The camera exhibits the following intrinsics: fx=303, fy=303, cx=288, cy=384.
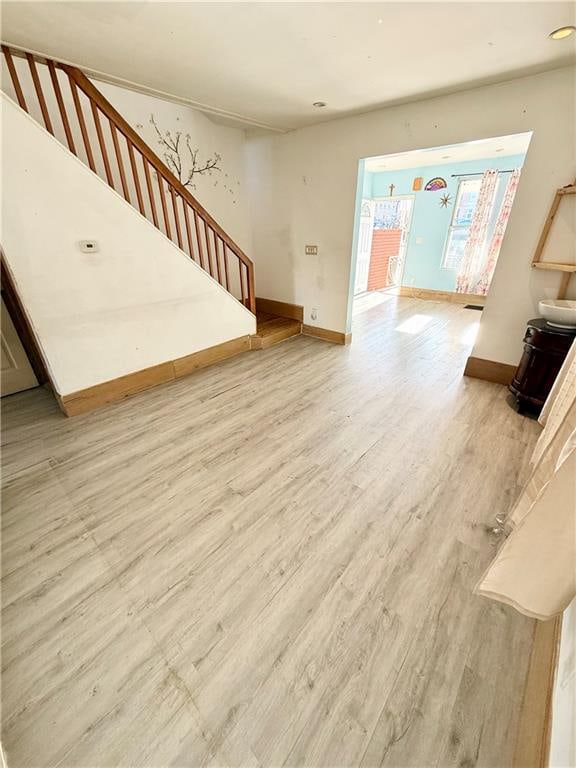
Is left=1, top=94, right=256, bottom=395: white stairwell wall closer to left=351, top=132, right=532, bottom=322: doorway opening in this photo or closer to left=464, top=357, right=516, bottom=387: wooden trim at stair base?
left=464, top=357, right=516, bottom=387: wooden trim at stair base

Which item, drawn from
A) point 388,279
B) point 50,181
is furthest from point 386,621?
point 388,279

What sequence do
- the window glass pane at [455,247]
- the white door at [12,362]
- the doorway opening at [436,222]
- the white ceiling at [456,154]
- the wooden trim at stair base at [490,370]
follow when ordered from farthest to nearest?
the window glass pane at [455,247] < the doorway opening at [436,222] < the white ceiling at [456,154] < the wooden trim at stair base at [490,370] < the white door at [12,362]

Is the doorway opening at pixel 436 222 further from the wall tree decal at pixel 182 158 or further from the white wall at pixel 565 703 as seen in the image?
the white wall at pixel 565 703

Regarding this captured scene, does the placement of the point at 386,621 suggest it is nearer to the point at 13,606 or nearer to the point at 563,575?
the point at 563,575

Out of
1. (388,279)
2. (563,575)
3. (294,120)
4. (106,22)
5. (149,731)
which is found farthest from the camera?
(388,279)

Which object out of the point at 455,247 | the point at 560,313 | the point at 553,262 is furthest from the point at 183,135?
the point at 455,247

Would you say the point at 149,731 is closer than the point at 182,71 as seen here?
Yes

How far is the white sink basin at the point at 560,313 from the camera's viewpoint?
2.27 meters

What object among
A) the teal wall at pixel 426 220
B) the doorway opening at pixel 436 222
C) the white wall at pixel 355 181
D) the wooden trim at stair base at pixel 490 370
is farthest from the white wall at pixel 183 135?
the wooden trim at stair base at pixel 490 370

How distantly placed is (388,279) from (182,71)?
6085mm

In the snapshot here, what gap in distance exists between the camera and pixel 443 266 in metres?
6.34

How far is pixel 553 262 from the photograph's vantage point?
2.52 m

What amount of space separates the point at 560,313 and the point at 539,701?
2413 millimetres

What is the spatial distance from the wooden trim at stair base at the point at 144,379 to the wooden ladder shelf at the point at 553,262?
9.85ft
